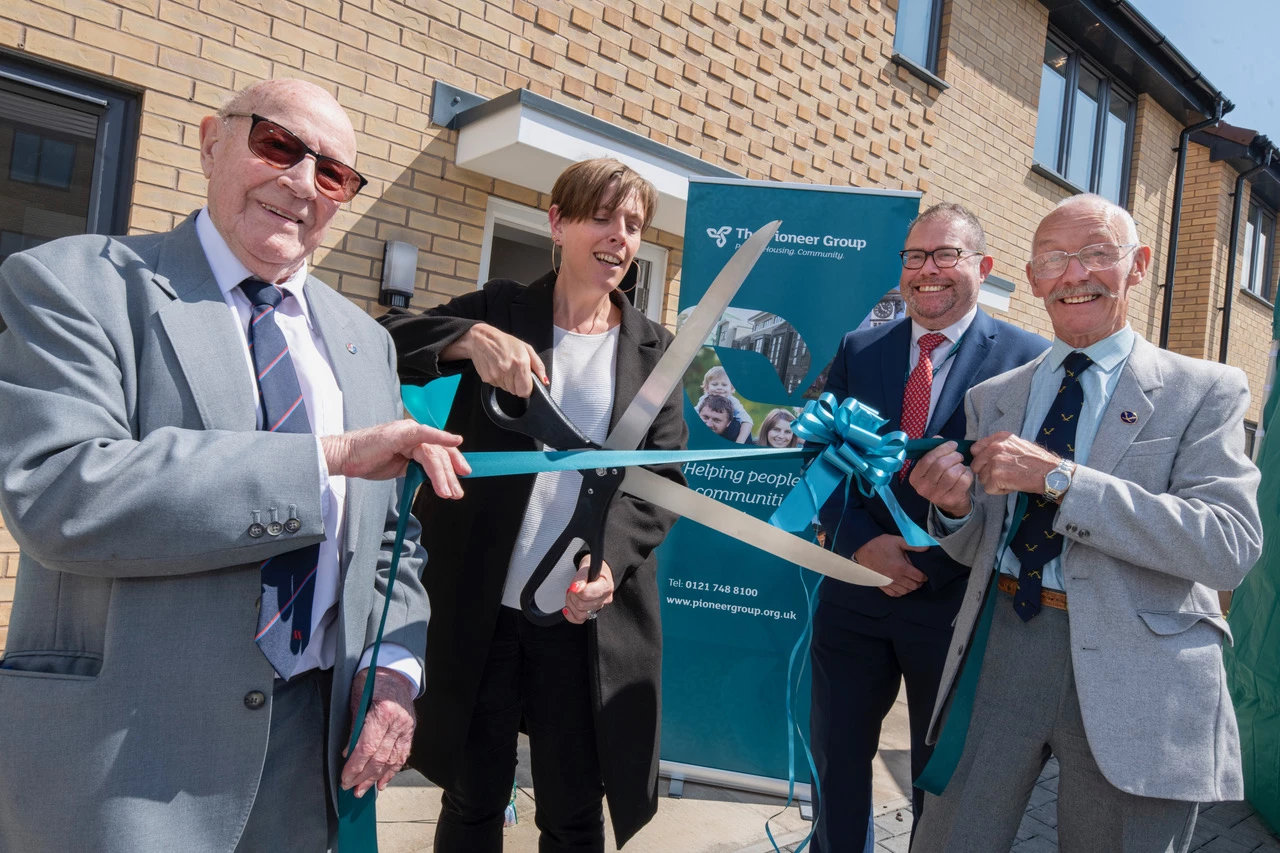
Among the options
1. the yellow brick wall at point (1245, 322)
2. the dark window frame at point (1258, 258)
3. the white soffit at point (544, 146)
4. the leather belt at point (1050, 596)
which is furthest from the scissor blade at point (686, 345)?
the dark window frame at point (1258, 258)

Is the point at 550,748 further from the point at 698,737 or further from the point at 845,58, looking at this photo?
the point at 845,58

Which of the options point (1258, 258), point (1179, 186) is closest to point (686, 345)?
point (1179, 186)

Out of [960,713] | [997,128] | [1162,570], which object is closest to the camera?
[1162,570]

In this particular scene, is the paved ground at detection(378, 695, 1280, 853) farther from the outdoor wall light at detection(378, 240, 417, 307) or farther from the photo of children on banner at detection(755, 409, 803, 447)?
the outdoor wall light at detection(378, 240, 417, 307)

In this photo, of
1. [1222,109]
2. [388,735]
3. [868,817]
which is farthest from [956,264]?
[1222,109]

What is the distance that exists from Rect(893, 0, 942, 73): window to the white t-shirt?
5397 millimetres

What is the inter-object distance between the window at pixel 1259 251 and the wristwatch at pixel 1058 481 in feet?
43.0

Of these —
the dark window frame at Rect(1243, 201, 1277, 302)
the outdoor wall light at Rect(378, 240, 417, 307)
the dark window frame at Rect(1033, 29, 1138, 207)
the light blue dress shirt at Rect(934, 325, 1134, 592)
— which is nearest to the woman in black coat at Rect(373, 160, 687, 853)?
the light blue dress shirt at Rect(934, 325, 1134, 592)

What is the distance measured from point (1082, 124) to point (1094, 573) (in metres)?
8.79

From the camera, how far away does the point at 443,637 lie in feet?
6.36

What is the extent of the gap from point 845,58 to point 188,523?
5.76 metres

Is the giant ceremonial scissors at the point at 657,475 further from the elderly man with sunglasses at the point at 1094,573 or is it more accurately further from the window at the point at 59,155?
the window at the point at 59,155

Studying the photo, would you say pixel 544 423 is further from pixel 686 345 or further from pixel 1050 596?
pixel 1050 596

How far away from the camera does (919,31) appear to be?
655cm
